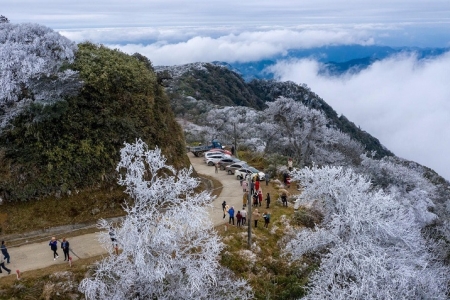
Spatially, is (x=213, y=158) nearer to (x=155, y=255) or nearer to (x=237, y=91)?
(x=155, y=255)

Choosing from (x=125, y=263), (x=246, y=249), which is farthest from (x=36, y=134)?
(x=246, y=249)

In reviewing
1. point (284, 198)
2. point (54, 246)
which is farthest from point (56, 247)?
point (284, 198)

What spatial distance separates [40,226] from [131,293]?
26.5ft

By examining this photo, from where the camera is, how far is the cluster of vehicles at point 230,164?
3117 cm

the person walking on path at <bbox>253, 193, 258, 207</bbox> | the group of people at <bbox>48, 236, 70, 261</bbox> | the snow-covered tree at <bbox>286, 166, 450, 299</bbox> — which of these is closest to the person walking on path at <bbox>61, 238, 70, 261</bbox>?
the group of people at <bbox>48, 236, 70, 261</bbox>

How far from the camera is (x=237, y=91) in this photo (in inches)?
5037

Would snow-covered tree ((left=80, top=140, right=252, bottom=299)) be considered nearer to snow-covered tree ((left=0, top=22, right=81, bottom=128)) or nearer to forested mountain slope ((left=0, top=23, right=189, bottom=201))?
forested mountain slope ((left=0, top=23, right=189, bottom=201))

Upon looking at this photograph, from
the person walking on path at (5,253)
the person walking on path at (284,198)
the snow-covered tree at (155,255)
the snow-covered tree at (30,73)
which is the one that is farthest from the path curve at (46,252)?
the snow-covered tree at (30,73)

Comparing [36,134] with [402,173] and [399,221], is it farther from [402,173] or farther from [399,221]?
[402,173]

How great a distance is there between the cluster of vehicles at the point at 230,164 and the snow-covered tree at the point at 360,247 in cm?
1272

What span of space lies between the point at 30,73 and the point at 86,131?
4.48 meters

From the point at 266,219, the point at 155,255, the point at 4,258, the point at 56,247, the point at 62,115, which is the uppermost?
the point at 62,115

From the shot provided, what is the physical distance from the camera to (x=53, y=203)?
21.5 m

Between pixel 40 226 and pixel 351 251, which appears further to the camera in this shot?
pixel 40 226
